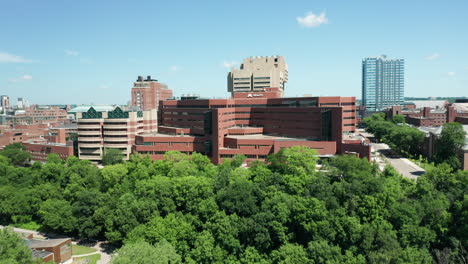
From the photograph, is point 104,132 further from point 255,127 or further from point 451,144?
point 451,144

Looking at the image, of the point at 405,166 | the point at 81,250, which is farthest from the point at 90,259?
the point at 405,166

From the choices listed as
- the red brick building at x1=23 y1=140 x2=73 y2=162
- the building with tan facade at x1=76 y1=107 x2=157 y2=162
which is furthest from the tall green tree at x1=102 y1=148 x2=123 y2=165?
the red brick building at x1=23 y1=140 x2=73 y2=162

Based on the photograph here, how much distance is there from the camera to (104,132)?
112 meters

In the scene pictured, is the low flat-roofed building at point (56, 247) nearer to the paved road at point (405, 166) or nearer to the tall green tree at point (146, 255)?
the tall green tree at point (146, 255)

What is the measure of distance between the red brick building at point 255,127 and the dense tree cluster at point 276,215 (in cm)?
2302

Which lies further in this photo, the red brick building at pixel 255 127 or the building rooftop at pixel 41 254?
the red brick building at pixel 255 127

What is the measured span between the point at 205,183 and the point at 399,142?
82423 mm

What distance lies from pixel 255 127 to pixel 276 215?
62.1 meters

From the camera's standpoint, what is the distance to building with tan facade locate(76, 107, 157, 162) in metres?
111

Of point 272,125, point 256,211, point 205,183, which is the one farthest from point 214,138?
point 256,211

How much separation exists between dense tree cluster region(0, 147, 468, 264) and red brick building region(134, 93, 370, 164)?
23019 mm

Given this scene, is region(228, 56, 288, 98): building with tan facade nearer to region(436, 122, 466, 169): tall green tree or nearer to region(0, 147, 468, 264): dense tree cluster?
region(436, 122, 466, 169): tall green tree

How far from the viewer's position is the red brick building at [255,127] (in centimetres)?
8950

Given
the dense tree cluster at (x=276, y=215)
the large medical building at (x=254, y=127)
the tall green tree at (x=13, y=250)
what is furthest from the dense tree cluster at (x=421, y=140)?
the tall green tree at (x=13, y=250)
